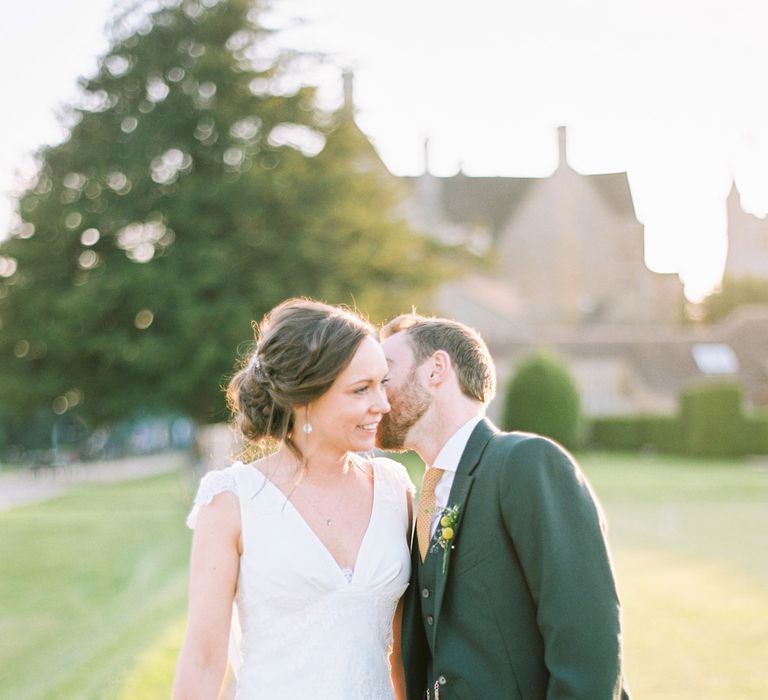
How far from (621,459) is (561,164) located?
96.2 feet

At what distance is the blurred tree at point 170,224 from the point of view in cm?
2841

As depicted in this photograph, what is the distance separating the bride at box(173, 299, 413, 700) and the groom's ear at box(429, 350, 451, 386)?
6.0 inches

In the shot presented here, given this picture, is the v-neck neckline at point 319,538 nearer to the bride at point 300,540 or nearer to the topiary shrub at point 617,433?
the bride at point 300,540

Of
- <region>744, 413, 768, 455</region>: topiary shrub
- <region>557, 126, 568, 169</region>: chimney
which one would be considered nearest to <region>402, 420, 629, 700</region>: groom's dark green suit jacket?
<region>744, 413, 768, 455</region>: topiary shrub

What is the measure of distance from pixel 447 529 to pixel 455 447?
29 cm

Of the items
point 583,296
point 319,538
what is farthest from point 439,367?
point 583,296

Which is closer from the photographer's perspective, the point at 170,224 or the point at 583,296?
the point at 170,224

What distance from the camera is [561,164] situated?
213ft

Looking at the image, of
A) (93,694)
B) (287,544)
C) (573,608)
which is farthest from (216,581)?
(93,694)

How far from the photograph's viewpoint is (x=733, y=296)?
72.8m

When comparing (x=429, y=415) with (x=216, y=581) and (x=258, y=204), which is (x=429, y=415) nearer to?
(x=216, y=581)

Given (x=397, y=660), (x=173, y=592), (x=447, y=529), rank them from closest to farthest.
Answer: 1. (x=447, y=529)
2. (x=397, y=660)
3. (x=173, y=592)

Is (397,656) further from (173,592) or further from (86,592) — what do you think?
(86,592)

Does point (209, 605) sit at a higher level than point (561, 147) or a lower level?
lower
